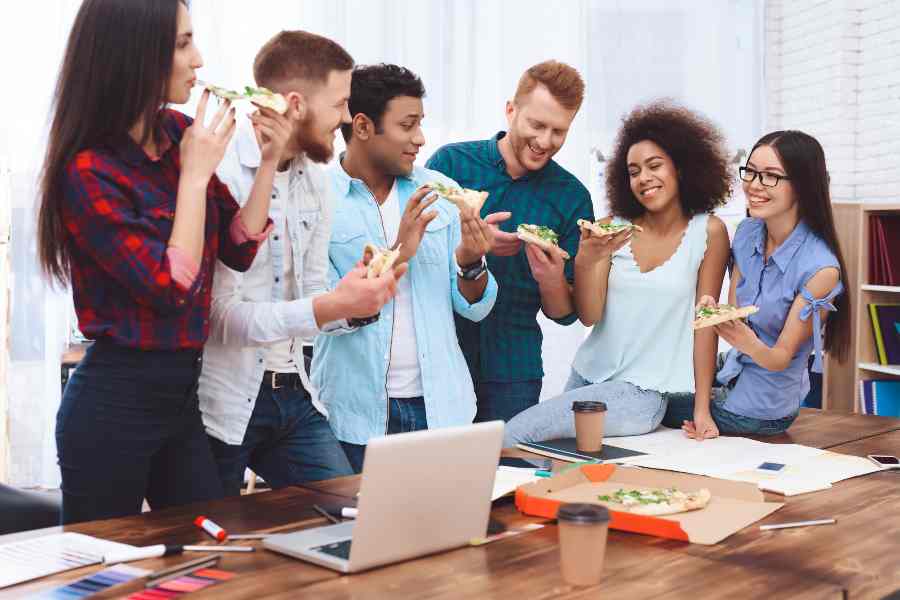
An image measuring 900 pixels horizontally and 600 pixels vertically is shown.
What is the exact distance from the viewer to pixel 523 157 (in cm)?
311

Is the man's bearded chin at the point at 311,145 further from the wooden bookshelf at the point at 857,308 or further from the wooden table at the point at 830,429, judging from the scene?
the wooden bookshelf at the point at 857,308

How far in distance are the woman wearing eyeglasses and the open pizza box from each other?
76 centimetres

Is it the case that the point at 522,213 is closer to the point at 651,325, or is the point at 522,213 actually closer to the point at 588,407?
the point at 651,325

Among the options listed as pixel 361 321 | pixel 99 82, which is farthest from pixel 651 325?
pixel 99 82

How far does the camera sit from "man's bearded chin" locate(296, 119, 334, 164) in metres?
2.39

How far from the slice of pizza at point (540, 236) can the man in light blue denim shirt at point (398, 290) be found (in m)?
0.17

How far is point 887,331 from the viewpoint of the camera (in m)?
5.46

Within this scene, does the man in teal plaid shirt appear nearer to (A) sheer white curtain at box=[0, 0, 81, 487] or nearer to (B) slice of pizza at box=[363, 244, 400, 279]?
(B) slice of pizza at box=[363, 244, 400, 279]

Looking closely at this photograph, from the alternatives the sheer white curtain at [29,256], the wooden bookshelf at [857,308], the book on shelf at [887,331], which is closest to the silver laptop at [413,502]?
the sheer white curtain at [29,256]

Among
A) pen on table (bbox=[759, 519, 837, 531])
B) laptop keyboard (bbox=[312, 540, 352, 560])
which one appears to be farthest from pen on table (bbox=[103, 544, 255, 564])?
pen on table (bbox=[759, 519, 837, 531])

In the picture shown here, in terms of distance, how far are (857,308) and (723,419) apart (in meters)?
3.05

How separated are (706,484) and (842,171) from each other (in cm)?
486

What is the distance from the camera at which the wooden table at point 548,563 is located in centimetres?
144

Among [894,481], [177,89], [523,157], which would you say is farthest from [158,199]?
[894,481]
